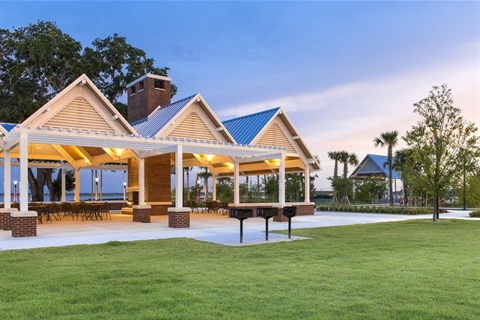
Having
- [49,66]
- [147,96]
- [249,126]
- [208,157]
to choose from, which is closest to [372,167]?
[249,126]

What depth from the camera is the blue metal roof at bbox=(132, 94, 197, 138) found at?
21.9 m

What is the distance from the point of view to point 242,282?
7051 mm

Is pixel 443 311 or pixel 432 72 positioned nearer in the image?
pixel 443 311

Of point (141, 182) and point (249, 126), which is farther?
point (249, 126)

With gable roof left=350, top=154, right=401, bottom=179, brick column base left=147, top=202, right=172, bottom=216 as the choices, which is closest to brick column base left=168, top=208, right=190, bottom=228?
brick column base left=147, top=202, right=172, bottom=216

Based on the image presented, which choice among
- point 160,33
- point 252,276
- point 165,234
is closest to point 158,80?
point 160,33

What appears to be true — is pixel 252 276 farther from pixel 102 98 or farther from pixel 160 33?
pixel 160 33

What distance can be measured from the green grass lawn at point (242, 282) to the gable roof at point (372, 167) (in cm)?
4071

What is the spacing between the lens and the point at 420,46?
68.8 feet

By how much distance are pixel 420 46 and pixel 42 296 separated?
784 inches

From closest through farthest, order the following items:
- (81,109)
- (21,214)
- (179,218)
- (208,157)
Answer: (21,214), (179,218), (81,109), (208,157)

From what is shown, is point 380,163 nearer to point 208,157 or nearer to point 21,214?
point 208,157

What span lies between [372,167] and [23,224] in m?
44.4

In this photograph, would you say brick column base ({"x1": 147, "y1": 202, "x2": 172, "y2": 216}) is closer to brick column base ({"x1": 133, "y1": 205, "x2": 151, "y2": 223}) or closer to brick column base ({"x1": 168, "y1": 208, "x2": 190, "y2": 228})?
brick column base ({"x1": 133, "y1": 205, "x2": 151, "y2": 223})
